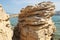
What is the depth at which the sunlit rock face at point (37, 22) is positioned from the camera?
17.7 m

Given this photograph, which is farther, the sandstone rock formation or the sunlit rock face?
the sunlit rock face

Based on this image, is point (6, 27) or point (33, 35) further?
point (33, 35)

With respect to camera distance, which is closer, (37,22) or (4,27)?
(4,27)

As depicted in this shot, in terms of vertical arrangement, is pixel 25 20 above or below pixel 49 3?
below

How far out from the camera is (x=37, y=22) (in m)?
17.7

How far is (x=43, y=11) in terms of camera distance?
58.8 feet

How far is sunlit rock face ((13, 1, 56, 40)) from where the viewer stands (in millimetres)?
17672

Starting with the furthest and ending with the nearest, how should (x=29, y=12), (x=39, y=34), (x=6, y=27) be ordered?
(x=29, y=12)
(x=39, y=34)
(x=6, y=27)

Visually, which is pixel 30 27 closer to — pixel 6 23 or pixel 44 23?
pixel 44 23

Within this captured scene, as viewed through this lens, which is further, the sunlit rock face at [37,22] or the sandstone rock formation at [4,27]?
the sunlit rock face at [37,22]

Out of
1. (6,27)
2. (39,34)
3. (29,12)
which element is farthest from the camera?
(29,12)

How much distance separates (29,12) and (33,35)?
7.19ft

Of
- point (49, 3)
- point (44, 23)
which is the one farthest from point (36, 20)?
A: point (49, 3)

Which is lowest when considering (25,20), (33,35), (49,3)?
(33,35)
